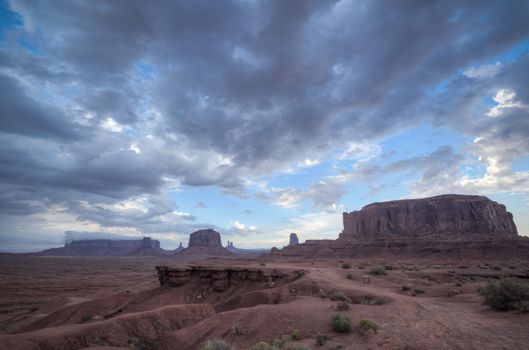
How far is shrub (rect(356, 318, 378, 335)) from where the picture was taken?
1181 centimetres

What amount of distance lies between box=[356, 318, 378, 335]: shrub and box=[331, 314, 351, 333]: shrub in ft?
1.34

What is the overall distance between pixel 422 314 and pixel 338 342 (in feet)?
18.9

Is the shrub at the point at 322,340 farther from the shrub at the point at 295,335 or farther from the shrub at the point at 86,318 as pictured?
the shrub at the point at 86,318

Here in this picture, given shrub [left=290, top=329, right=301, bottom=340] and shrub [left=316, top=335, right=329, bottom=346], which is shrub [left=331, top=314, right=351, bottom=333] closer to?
shrub [left=316, top=335, right=329, bottom=346]

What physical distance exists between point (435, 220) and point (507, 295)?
92.7 meters

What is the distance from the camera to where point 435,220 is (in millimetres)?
95625

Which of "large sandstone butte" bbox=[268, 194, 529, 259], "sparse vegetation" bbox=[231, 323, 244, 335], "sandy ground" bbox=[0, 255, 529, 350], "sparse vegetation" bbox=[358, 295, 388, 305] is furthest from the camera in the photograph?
"large sandstone butte" bbox=[268, 194, 529, 259]

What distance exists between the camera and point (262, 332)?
14172 mm

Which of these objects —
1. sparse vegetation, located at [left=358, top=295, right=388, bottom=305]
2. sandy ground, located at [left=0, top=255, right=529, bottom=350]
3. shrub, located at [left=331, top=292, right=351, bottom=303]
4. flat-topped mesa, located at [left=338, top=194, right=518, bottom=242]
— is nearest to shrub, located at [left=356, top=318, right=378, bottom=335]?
sandy ground, located at [left=0, top=255, right=529, bottom=350]

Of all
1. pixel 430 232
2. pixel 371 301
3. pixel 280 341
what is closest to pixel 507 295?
pixel 371 301

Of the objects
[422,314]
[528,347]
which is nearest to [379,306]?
[422,314]

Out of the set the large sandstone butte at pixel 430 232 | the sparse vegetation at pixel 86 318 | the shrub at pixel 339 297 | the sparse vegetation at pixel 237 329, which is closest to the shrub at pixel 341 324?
the sparse vegetation at pixel 237 329

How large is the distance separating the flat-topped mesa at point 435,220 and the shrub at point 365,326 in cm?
7433

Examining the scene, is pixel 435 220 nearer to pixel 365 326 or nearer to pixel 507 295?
pixel 507 295
